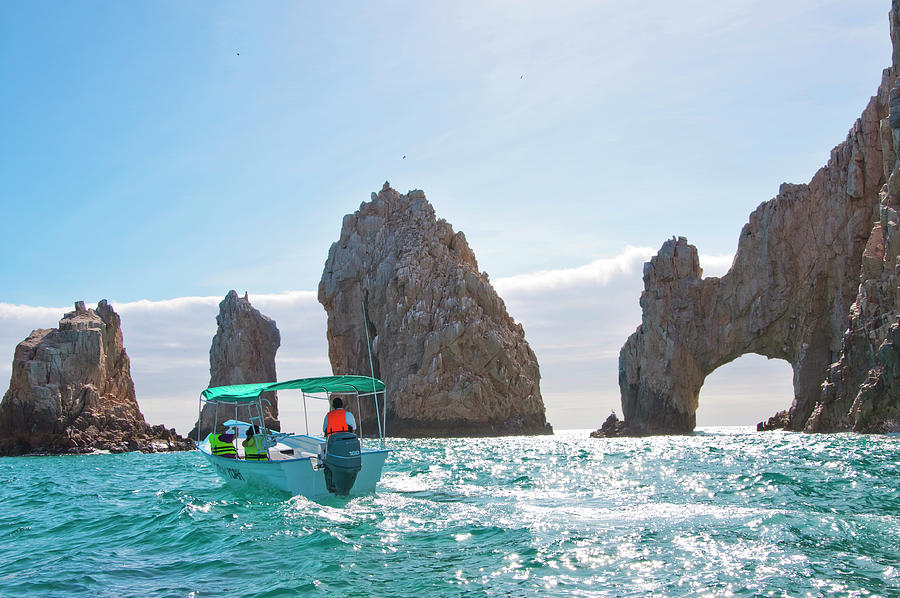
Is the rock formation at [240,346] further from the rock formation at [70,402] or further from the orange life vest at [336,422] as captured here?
the orange life vest at [336,422]

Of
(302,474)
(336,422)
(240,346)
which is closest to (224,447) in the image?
(302,474)

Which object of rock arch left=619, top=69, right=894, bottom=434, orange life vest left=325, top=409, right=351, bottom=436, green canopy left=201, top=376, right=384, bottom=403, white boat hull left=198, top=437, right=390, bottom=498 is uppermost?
rock arch left=619, top=69, right=894, bottom=434

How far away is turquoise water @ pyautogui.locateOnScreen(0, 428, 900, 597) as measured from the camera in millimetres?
9773

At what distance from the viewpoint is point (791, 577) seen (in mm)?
9320

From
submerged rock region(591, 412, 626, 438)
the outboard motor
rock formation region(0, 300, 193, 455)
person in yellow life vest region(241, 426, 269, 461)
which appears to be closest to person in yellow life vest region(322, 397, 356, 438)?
the outboard motor

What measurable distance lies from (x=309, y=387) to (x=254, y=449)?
2.66m

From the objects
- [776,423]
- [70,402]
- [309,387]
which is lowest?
[776,423]

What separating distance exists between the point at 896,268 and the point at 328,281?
67.0 meters

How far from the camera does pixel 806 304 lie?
63.3 metres

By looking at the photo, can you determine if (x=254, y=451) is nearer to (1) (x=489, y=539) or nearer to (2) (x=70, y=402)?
(1) (x=489, y=539)

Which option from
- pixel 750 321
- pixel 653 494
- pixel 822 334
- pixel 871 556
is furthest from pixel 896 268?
pixel 871 556

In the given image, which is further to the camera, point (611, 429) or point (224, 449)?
point (611, 429)

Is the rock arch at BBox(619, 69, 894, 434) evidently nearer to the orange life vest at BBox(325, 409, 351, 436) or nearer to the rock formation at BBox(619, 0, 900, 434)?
the rock formation at BBox(619, 0, 900, 434)

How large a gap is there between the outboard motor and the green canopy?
2.40m
